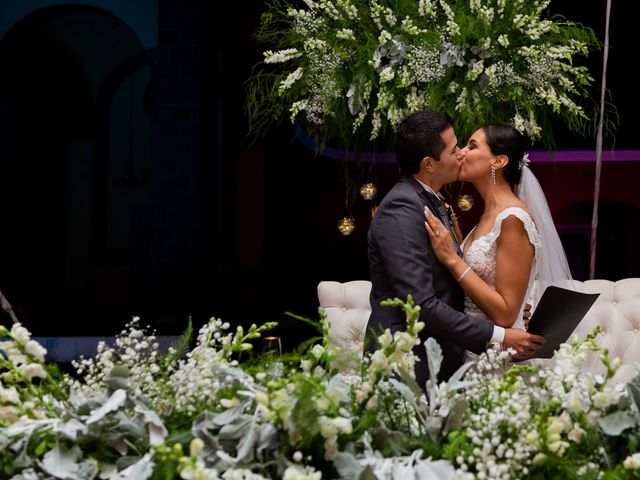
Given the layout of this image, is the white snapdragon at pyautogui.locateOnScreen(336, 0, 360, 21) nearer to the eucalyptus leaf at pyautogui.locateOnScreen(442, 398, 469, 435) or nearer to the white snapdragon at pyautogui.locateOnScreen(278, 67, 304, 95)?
the white snapdragon at pyautogui.locateOnScreen(278, 67, 304, 95)

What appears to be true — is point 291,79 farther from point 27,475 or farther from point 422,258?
point 27,475

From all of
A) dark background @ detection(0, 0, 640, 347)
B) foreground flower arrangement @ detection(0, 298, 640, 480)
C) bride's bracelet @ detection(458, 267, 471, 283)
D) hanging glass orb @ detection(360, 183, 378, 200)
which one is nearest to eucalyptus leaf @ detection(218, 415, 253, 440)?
foreground flower arrangement @ detection(0, 298, 640, 480)

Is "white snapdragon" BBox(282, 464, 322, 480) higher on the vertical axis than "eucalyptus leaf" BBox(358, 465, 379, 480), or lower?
higher

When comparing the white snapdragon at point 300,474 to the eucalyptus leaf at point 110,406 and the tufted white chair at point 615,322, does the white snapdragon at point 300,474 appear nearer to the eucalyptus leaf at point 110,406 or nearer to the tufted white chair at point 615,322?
the eucalyptus leaf at point 110,406

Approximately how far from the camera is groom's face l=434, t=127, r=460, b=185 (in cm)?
253

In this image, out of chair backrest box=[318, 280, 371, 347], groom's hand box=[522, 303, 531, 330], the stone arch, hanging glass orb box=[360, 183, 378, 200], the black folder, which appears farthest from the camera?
the stone arch

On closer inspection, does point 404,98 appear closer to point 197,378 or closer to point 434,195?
point 434,195

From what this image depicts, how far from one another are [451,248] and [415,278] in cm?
20

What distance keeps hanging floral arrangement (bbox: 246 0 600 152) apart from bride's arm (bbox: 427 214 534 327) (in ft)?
1.68

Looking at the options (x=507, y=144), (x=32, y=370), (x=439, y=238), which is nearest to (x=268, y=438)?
(x=32, y=370)

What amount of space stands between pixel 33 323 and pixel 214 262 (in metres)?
1.70

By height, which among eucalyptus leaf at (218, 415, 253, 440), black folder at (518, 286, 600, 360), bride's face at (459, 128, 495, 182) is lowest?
black folder at (518, 286, 600, 360)

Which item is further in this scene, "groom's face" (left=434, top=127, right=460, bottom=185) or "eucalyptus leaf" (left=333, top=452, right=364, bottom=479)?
"groom's face" (left=434, top=127, right=460, bottom=185)

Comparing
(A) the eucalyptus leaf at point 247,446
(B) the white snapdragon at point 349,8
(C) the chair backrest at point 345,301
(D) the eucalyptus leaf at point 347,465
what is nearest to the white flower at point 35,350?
(A) the eucalyptus leaf at point 247,446
